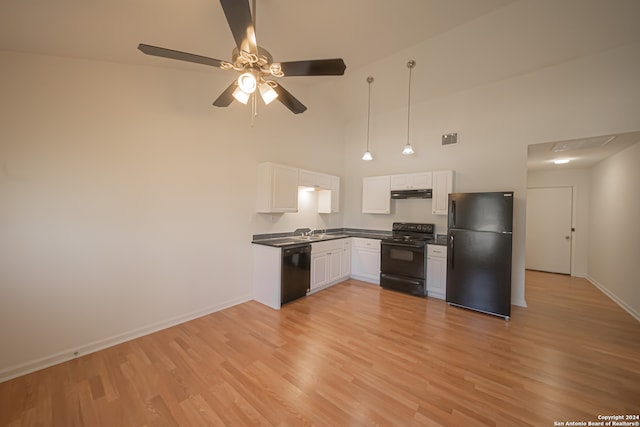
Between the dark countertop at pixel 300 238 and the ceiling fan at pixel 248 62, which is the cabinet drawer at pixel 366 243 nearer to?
the dark countertop at pixel 300 238

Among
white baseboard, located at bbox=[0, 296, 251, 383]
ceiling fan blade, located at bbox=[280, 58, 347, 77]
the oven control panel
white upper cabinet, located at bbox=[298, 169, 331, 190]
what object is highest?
→ ceiling fan blade, located at bbox=[280, 58, 347, 77]

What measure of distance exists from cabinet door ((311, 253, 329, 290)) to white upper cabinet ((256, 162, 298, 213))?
947 millimetres

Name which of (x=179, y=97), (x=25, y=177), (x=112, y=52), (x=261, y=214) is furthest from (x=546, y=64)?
(x=25, y=177)

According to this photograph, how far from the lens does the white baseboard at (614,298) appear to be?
3242 mm

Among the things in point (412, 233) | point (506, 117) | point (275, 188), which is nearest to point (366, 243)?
point (412, 233)

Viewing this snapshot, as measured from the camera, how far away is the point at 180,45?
2383 millimetres

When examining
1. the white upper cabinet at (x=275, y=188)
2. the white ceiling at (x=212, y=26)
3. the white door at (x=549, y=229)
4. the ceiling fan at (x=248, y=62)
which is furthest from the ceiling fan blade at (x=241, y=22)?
the white door at (x=549, y=229)

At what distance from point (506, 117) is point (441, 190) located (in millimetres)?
1455

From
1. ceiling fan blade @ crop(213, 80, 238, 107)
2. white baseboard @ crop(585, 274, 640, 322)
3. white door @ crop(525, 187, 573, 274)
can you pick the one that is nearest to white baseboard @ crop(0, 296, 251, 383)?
ceiling fan blade @ crop(213, 80, 238, 107)

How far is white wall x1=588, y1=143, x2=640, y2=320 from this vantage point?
10.9 ft

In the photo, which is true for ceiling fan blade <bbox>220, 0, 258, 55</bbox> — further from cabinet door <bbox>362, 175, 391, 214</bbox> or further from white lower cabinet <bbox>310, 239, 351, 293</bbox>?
cabinet door <bbox>362, 175, 391, 214</bbox>

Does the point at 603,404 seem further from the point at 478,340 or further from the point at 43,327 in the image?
the point at 43,327

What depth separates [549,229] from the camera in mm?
5508

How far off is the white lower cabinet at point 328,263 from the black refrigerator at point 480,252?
1866mm
